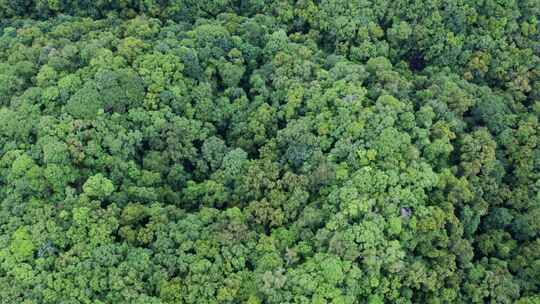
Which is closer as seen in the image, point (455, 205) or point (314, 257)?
point (314, 257)

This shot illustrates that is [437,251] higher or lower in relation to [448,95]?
lower

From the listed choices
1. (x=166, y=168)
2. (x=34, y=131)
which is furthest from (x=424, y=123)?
(x=34, y=131)

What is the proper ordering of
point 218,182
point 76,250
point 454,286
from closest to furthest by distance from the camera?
point 76,250 < point 454,286 < point 218,182

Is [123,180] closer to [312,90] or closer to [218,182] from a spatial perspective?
[218,182]

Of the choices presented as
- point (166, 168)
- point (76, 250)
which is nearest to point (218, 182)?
point (166, 168)

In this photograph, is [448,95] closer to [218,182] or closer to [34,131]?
[218,182]

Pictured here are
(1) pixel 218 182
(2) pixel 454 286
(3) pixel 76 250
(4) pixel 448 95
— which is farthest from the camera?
(4) pixel 448 95
